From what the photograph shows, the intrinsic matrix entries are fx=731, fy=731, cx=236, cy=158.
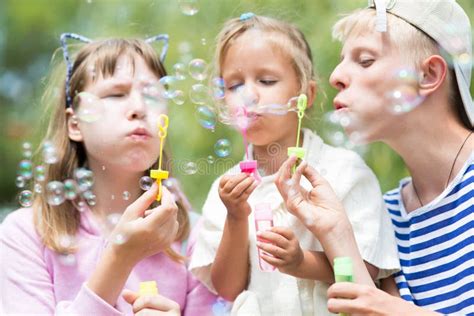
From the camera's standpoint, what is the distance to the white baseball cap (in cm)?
192

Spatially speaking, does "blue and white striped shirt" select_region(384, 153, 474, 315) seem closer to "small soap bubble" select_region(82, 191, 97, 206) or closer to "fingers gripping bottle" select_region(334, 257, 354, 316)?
"fingers gripping bottle" select_region(334, 257, 354, 316)

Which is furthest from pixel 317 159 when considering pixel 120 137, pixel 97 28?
pixel 97 28

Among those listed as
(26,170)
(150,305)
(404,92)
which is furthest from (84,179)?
(404,92)

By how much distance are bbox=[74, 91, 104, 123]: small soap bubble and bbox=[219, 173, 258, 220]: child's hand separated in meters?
0.46

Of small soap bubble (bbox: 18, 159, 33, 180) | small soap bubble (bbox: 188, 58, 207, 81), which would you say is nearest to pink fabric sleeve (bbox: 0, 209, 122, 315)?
small soap bubble (bbox: 18, 159, 33, 180)

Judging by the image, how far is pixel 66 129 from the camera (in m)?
2.21

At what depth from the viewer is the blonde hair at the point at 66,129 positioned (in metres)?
2.11

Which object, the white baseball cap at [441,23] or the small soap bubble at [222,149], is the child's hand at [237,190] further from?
the white baseball cap at [441,23]

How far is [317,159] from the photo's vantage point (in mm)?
2000

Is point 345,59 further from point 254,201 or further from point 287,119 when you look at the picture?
point 254,201

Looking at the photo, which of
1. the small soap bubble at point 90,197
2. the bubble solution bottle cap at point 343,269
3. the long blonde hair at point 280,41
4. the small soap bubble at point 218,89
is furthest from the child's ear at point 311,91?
the small soap bubble at point 90,197

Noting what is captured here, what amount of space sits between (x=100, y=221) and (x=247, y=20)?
72cm

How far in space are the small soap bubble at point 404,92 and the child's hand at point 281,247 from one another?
0.44m

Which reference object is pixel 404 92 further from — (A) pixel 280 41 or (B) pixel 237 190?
(B) pixel 237 190
